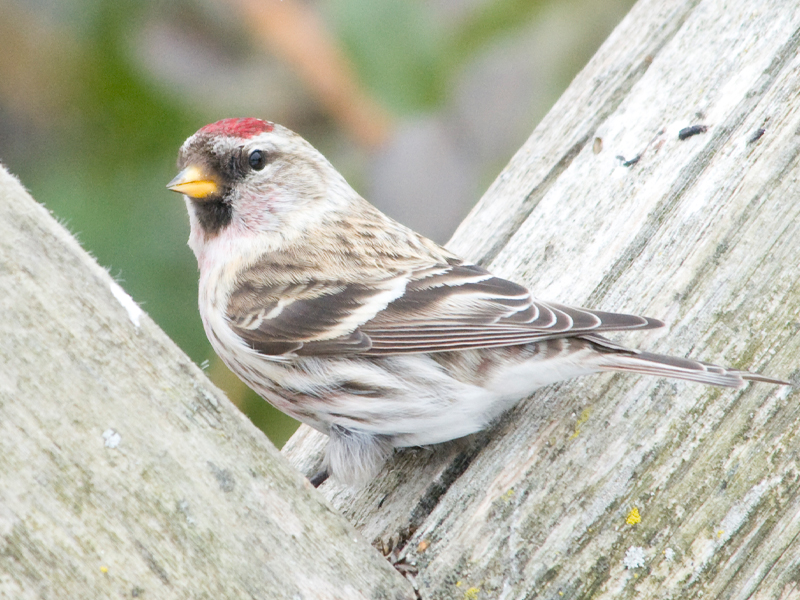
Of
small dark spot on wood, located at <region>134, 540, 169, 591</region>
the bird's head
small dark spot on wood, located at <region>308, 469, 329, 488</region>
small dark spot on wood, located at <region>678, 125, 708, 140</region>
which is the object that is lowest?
small dark spot on wood, located at <region>134, 540, 169, 591</region>

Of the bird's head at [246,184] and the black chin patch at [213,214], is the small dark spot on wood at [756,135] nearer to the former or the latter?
the bird's head at [246,184]

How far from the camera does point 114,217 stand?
7.67 feet

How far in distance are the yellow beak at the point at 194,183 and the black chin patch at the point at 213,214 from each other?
29 mm

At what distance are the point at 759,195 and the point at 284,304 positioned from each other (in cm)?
98

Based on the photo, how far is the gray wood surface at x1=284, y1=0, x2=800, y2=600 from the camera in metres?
1.22

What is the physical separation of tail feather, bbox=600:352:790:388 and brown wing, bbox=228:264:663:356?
0.17 metres

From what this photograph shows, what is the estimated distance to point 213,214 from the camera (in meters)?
2.35

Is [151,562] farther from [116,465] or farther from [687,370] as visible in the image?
[687,370]

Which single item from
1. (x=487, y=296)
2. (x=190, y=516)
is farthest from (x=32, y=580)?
(x=487, y=296)

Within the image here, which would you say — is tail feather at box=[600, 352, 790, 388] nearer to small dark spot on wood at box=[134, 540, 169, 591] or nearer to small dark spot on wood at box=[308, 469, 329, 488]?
small dark spot on wood at box=[308, 469, 329, 488]

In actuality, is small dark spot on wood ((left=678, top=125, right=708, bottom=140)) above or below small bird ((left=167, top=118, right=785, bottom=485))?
above

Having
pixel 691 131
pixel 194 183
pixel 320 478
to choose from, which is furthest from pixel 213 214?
pixel 691 131

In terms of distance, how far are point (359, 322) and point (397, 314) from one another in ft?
0.26

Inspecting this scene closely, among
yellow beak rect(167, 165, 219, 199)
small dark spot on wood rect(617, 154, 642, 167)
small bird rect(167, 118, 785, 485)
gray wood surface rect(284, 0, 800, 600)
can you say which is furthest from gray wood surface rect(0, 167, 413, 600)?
yellow beak rect(167, 165, 219, 199)
